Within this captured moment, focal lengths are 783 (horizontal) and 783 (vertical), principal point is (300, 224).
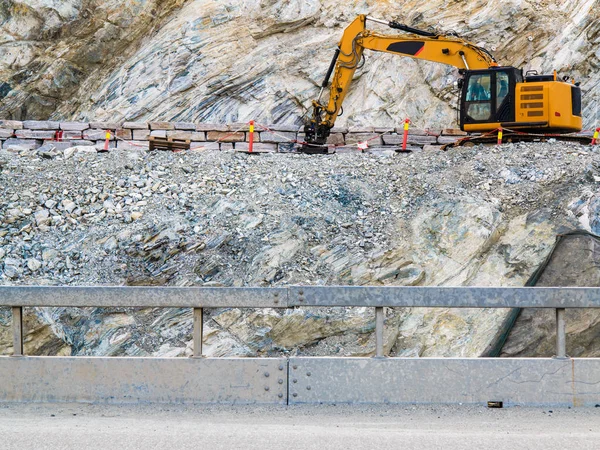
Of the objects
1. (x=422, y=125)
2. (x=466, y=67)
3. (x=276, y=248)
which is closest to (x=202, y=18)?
(x=422, y=125)

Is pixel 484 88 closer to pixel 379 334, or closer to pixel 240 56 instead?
pixel 240 56

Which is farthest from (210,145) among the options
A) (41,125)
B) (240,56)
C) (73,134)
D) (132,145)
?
(240,56)

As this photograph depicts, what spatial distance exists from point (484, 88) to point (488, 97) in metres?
0.23

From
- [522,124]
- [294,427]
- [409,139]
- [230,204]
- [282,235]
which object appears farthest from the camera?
[409,139]

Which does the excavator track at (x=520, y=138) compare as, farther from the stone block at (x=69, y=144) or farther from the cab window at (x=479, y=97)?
the stone block at (x=69, y=144)

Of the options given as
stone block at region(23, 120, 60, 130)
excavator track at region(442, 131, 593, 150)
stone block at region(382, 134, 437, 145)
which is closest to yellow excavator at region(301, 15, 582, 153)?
excavator track at region(442, 131, 593, 150)

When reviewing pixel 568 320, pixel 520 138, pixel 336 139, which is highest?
pixel 336 139

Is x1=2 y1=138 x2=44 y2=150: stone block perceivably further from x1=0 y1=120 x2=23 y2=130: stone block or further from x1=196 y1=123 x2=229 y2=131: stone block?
x1=196 y1=123 x2=229 y2=131: stone block

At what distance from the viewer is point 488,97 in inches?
706

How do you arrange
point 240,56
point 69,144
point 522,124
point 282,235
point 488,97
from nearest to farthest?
point 282,235 < point 522,124 < point 488,97 < point 69,144 < point 240,56

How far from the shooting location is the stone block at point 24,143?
20.8 metres

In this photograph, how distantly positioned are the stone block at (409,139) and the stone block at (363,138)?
193 millimetres

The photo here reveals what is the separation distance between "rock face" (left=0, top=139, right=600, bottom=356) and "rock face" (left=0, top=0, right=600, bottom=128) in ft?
28.3

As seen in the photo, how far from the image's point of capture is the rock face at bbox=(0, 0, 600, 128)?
24500 mm
